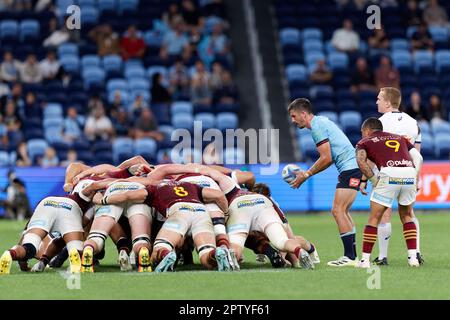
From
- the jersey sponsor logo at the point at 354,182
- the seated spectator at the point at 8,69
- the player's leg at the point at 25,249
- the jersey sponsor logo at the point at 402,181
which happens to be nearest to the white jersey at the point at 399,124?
the jersey sponsor logo at the point at 354,182

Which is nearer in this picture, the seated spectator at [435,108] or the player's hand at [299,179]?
the player's hand at [299,179]

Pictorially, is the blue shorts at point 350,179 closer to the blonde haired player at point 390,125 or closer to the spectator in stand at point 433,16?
the blonde haired player at point 390,125

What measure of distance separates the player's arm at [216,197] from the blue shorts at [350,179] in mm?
1538

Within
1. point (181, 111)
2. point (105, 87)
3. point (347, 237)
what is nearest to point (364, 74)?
point (181, 111)

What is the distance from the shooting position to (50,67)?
2606 cm

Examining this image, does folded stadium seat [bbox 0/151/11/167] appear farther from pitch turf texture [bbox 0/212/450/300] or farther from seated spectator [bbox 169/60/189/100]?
pitch turf texture [bbox 0/212/450/300]

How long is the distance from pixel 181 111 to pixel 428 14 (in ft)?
25.0

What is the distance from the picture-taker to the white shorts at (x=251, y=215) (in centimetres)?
1189

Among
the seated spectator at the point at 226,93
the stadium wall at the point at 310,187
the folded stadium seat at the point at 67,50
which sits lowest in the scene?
the stadium wall at the point at 310,187

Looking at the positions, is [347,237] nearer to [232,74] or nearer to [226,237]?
[226,237]

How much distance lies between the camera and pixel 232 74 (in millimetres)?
27016

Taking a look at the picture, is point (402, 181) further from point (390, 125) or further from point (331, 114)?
point (331, 114)

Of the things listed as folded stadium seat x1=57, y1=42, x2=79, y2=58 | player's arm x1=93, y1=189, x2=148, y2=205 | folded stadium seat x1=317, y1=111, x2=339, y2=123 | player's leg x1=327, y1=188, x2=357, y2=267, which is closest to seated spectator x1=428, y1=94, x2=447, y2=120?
folded stadium seat x1=317, y1=111, x2=339, y2=123

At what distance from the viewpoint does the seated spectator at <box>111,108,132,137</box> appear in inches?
973
